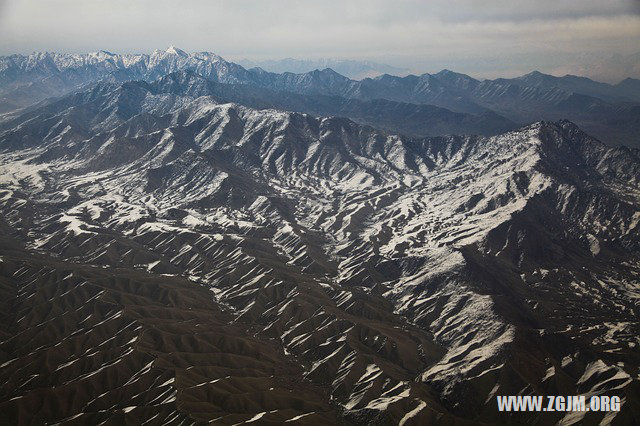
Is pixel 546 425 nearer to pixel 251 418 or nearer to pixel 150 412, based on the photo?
pixel 251 418

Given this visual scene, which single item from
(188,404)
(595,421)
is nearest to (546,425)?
(595,421)

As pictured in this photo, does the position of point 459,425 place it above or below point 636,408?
below

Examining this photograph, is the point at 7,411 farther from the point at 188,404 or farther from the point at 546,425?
the point at 546,425

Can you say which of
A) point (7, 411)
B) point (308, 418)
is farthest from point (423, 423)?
point (7, 411)

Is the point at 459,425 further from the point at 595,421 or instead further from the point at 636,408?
the point at 636,408

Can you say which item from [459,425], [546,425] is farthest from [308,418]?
[546,425]

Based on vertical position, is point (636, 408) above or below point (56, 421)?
above

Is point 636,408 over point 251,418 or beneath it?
over
